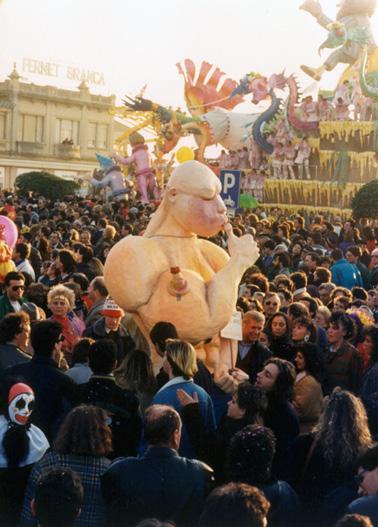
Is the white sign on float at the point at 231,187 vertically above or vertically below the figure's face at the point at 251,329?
above

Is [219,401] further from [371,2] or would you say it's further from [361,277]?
[371,2]

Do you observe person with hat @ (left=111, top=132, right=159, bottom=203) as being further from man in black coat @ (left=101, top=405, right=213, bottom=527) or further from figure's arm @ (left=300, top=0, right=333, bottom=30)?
man in black coat @ (left=101, top=405, right=213, bottom=527)

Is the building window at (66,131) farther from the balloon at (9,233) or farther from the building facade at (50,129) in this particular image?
the balloon at (9,233)

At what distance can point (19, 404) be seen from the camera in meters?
4.45

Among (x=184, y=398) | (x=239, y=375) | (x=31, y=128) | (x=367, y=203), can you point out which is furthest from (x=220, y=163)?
(x=184, y=398)

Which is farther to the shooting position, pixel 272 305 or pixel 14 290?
pixel 272 305

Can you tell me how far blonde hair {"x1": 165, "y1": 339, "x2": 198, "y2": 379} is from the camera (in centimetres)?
525

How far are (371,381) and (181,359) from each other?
1.40 metres

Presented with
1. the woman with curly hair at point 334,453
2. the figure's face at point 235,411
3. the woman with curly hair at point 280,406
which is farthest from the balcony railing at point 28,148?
the woman with curly hair at point 334,453

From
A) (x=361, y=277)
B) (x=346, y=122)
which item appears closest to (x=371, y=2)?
Answer: (x=346, y=122)

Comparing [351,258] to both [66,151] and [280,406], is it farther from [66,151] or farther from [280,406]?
[66,151]

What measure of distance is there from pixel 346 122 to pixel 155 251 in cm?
2936

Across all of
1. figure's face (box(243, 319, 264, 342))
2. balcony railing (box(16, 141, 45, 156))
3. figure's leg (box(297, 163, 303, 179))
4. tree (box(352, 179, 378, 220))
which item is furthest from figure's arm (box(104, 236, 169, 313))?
balcony railing (box(16, 141, 45, 156))

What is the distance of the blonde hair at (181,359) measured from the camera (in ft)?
17.2
